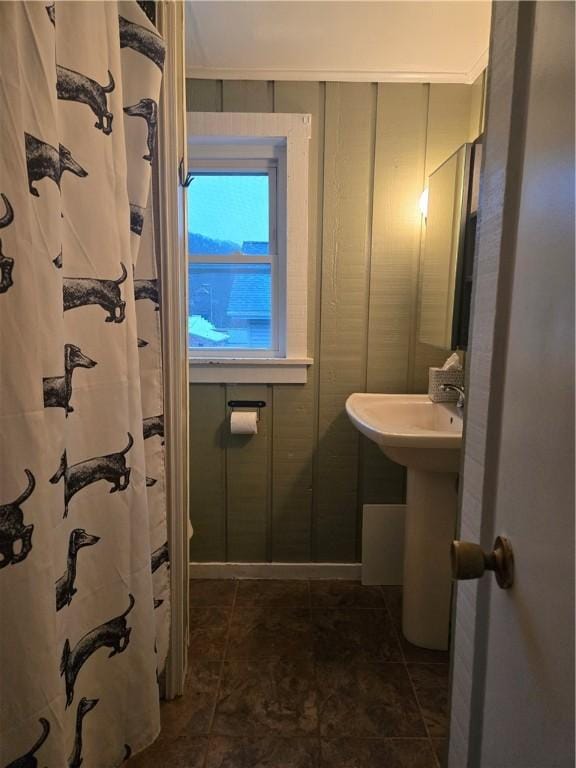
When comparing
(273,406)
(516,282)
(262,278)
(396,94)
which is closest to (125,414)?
(516,282)

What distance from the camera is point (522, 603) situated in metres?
0.50

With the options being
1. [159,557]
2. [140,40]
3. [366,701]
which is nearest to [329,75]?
[140,40]

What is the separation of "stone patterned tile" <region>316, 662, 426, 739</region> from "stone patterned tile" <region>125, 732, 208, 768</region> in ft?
1.21

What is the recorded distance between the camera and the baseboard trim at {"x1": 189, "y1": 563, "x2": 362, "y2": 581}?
2156 millimetres

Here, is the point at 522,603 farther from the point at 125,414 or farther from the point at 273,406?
the point at 273,406

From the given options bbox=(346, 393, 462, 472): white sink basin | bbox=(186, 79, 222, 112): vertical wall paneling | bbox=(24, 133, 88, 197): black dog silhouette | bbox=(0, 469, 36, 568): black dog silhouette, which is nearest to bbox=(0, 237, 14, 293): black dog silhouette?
bbox=(24, 133, 88, 197): black dog silhouette

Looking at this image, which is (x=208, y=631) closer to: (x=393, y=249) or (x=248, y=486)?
(x=248, y=486)

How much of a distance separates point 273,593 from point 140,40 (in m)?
2.04

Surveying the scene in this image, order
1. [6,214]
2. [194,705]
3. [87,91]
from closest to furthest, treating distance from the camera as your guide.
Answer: [6,214]
[87,91]
[194,705]

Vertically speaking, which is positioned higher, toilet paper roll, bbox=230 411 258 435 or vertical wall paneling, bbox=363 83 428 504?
vertical wall paneling, bbox=363 83 428 504

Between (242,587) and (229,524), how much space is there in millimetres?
291

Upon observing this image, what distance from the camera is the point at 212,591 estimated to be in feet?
6.79

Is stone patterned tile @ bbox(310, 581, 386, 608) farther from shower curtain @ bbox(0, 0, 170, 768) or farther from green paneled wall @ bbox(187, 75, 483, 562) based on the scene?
shower curtain @ bbox(0, 0, 170, 768)

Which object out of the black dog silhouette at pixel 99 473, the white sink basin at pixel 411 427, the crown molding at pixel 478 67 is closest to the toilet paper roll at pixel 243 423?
the white sink basin at pixel 411 427
